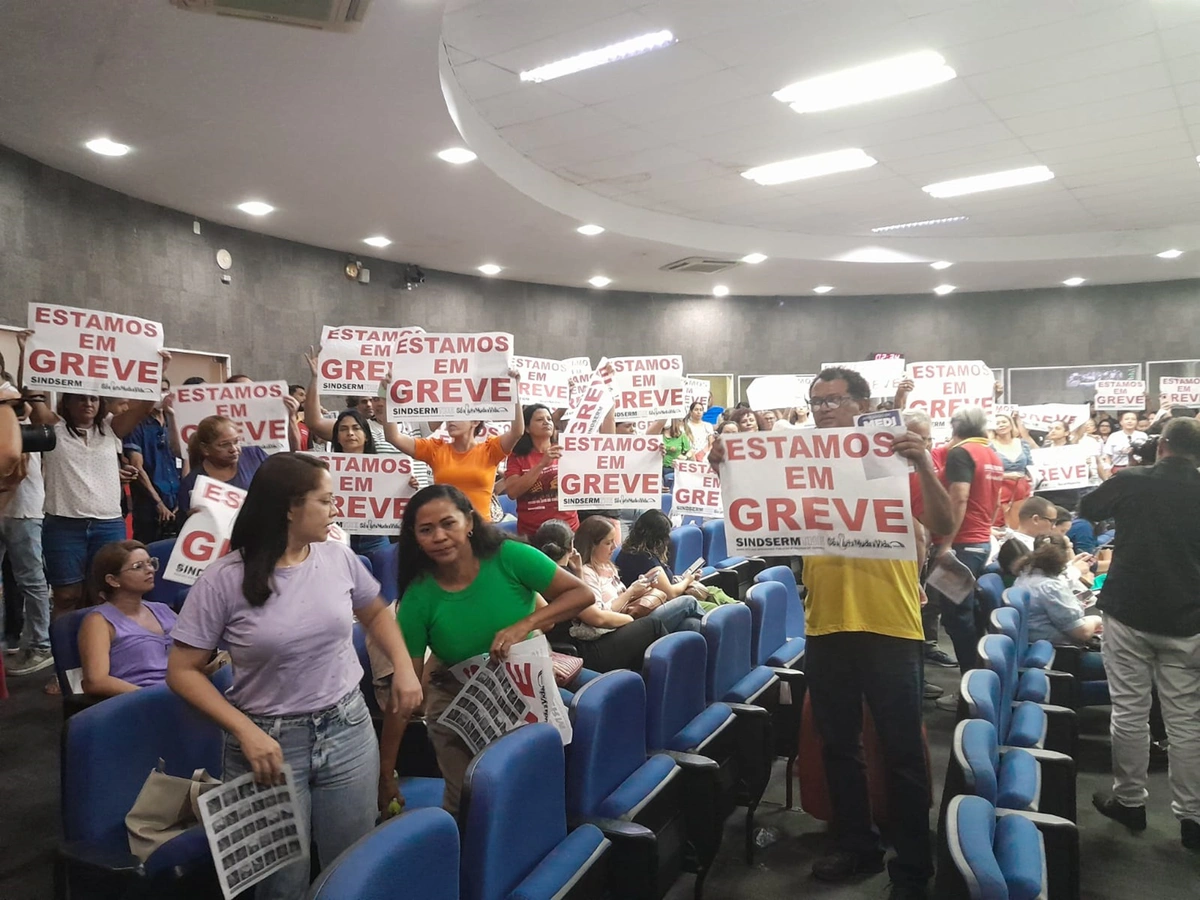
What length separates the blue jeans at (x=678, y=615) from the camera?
3764mm

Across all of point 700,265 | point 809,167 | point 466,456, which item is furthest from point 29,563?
point 700,265

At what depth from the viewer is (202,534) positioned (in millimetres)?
3273

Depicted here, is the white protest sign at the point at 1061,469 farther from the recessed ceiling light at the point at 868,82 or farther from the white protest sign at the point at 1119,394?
the white protest sign at the point at 1119,394

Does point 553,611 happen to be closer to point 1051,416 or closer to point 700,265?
point 700,265

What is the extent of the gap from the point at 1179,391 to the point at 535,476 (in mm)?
8769

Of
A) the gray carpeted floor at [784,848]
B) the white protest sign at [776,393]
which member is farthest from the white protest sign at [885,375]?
the gray carpeted floor at [784,848]

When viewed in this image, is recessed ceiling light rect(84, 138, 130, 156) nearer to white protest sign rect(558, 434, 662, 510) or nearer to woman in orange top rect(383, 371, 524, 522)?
woman in orange top rect(383, 371, 524, 522)

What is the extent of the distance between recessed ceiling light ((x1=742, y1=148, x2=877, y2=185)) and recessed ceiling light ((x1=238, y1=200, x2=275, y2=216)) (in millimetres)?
4696

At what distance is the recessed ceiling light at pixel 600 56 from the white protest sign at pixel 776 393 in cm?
516

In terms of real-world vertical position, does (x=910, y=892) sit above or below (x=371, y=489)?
below

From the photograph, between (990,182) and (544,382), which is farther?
(990,182)

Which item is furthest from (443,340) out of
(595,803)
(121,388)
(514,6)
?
(595,803)

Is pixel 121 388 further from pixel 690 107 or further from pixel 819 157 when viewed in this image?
pixel 819 157

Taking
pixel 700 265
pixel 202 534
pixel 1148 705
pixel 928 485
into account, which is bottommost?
pixel 1148 705
